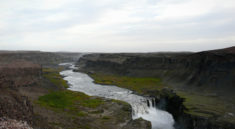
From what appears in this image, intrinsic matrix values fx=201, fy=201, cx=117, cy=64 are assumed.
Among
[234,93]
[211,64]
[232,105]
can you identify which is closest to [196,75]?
[211,64]

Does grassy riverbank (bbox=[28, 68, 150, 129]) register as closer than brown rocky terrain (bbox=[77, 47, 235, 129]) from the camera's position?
Yes

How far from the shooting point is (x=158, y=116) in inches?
1572

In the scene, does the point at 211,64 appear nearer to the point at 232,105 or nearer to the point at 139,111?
the point at 232,105

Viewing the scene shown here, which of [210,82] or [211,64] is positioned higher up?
[211,64]

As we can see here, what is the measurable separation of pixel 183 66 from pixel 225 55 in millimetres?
18549

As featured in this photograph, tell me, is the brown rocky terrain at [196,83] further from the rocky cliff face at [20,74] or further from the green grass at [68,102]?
the rocky cliff face at [20,74]

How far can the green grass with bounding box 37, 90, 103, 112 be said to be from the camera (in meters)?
40.1

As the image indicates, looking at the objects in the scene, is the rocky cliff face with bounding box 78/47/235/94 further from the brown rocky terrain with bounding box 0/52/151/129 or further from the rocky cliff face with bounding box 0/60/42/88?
the rocky cliff face with bounding box 0/60/42/88

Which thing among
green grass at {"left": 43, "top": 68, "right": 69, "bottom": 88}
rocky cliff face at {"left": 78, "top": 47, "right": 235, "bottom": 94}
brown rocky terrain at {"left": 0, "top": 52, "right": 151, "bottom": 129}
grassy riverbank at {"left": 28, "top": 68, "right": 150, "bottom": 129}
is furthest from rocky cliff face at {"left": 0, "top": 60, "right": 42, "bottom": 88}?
rocky cliff face at {"left": 78, "top": 47, "right": 235, "bottom": 94}

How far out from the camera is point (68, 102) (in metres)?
44.0

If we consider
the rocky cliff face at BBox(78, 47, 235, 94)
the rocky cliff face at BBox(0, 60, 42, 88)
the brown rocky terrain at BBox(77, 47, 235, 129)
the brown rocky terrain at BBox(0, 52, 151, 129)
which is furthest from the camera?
the rocky cliff face at BBox(0, 60, 42, 88)

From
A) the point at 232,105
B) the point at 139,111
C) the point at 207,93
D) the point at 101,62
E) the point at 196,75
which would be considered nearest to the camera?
the point at 232,105

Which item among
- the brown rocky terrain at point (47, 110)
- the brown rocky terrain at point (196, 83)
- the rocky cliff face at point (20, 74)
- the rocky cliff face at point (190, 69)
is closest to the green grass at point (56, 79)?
the brown rocky terrain at point (47, 110)

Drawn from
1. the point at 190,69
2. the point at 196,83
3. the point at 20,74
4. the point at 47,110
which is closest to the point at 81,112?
the point at 47,110
